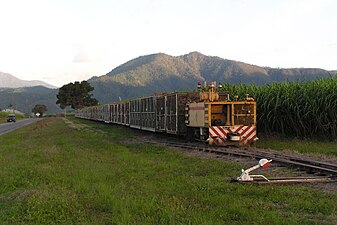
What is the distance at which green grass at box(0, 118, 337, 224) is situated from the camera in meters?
6.36

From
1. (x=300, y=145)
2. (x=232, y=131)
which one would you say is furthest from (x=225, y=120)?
(x=300, y=145)

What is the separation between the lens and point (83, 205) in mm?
7320

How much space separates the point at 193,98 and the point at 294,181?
42.6 ft

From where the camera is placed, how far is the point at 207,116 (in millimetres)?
17266

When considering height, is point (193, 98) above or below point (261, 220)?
above

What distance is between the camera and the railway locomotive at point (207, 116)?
17469 millimetres

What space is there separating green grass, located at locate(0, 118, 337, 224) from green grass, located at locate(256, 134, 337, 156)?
5437 mm

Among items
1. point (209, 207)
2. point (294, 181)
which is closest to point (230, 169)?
point (294, 181)

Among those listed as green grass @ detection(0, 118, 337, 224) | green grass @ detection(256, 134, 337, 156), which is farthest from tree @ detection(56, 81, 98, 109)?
green grass @ detection(0, 118, 337, 224)

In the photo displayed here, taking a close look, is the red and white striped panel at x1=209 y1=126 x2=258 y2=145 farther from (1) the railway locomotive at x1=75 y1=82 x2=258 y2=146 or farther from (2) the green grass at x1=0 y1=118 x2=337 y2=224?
(2) the green grass at x1=0 y1=118 x2=337 y2=224

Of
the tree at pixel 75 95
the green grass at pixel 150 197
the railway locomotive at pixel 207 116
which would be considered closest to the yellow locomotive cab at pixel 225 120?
the railway locomotive at pixel 207 116

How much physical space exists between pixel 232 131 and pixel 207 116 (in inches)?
51.2

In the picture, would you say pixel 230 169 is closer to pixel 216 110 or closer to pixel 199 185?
pixel 199 185

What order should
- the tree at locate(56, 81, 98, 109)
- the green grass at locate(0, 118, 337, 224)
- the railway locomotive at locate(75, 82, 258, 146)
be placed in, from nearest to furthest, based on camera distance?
the green grass at locate(0, 118, 337, 224)
the railway locomotive at locate(75, 82, 258, 146)
the tree at locate(56, 81, 98, 109)
